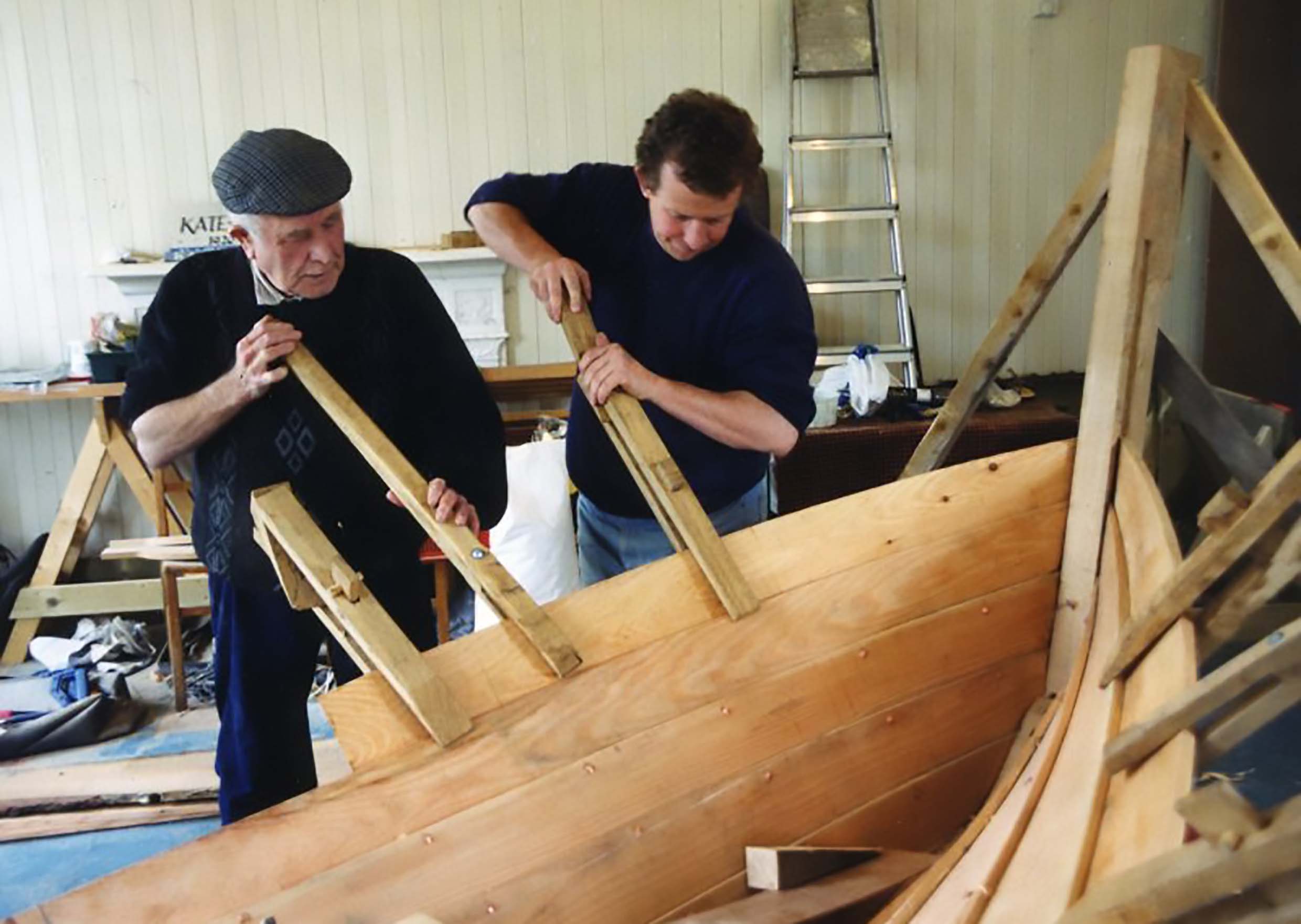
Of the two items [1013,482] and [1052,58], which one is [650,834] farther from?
[1052,58]

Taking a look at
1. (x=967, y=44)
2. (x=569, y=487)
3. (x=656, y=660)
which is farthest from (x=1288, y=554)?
(x=967, y=44)

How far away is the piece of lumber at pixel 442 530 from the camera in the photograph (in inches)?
64.2

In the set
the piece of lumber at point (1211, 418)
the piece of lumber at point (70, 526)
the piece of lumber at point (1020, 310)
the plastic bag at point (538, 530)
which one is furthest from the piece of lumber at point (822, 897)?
the piece of lumber at point (70, 526)

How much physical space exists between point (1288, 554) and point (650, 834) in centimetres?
106

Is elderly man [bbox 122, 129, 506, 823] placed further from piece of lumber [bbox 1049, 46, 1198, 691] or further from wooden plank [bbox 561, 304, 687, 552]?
piece of lumber [bbox 1049, 46, 1198, 691]

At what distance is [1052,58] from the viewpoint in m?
4.89

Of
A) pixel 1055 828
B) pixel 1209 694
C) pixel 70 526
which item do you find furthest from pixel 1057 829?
pixel 70 526

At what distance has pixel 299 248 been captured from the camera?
1.73 metres

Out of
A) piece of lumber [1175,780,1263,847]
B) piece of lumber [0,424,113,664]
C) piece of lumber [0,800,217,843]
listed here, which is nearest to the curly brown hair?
piece of lumber [1175,780,1263,847]

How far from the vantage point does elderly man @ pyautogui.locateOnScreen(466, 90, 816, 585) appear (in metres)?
1.85

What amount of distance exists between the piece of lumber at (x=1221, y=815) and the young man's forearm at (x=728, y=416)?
3.71 ft

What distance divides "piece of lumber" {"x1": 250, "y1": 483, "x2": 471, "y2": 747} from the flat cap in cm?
45

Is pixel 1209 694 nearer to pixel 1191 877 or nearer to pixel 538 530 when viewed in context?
pixel 1191 877

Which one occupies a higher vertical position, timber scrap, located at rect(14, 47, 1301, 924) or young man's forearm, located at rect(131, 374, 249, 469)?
young man's forearm, located at rect(131, 374, 249, 469)
